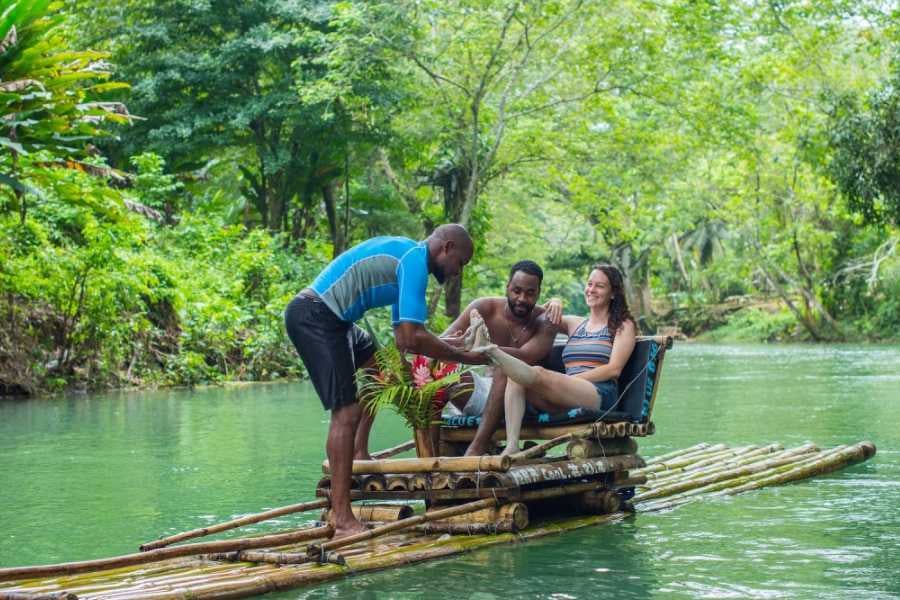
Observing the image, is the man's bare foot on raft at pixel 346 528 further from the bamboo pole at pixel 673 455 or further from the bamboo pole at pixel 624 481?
the bamboo pole at pixel 673 455

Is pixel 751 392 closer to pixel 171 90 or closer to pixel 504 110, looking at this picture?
pixel 504 110

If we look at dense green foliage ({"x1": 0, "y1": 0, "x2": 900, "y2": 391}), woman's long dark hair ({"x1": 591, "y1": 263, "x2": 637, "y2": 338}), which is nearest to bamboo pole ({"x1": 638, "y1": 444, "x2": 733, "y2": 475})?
woman's long dark hair ({"x1": 591, "y1": 263, "x2": 637, "y2": 338})

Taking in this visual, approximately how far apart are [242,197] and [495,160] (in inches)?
271

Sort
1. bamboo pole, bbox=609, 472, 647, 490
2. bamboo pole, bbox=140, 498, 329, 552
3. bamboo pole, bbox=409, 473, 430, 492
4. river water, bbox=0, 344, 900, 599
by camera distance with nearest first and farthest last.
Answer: river water, bbox=0, 344, 900, 599, bamboo pole, bbox=140, 498, 329, 552, bamboo pole, bbox=409, 473, 430, 492, bamboo pole, bbox=609, 472, 647, 490

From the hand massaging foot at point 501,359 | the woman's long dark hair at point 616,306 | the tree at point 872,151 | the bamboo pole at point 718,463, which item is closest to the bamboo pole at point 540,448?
the hand massaging foot at point 501,359

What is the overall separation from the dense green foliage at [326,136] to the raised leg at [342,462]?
30.2 ft

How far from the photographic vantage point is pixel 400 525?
19.1ft

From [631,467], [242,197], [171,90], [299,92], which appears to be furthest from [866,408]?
[242,197]

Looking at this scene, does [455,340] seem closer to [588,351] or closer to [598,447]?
[598,447]

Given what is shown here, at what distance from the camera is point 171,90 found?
25672 mm

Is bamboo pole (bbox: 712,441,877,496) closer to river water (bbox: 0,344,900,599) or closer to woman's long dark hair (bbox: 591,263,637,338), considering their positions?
river water (bbox: 0,344,900,599)

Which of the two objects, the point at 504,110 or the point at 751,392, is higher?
the point at 504,110

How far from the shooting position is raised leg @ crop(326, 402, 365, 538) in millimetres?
6191

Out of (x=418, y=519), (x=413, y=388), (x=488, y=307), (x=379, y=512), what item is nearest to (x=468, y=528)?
(x=418, y=519)
